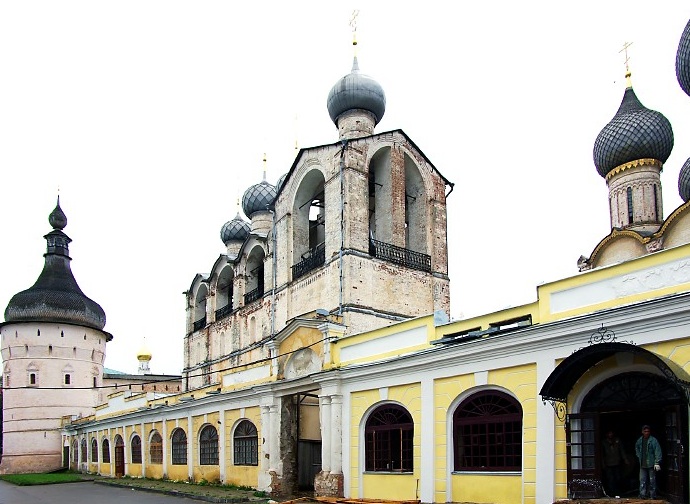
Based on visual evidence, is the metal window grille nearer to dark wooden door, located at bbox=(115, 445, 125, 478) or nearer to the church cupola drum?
dark wooden door, located at bbox=(115, 445, 125, 478)

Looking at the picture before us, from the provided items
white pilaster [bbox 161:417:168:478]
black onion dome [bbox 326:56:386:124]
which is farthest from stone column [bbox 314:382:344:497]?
black onion dome [bbox 326:56:386:124]

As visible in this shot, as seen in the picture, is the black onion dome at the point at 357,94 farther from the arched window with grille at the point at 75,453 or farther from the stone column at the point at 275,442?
the arched window with grille at the point at 75,453

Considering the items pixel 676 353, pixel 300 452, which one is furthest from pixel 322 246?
pixel 676 353

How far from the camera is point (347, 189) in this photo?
23.9 m

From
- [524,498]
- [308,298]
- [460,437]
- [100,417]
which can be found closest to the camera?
[524,498]

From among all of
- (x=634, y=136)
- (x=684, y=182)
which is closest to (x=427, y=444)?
(x=684, y=182)

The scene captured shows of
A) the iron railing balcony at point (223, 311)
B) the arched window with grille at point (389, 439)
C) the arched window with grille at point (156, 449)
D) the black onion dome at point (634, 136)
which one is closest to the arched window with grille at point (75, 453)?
the iron railing balcony at point (223, 311)

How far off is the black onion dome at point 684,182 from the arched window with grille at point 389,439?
1580 cm

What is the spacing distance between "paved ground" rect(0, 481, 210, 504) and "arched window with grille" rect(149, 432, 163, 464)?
6.60 feet

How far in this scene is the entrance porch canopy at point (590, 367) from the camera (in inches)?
390

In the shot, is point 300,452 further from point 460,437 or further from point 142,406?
point 142,406

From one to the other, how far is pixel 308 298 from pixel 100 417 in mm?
16980

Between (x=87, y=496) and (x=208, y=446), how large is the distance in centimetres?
401

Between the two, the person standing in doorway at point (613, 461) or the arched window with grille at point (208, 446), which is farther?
the arched window with grille at point (208, 446)
